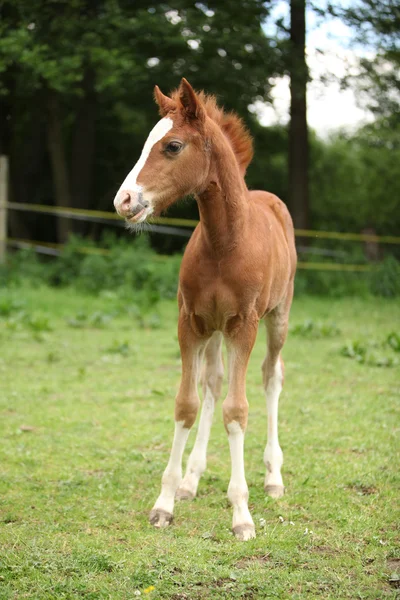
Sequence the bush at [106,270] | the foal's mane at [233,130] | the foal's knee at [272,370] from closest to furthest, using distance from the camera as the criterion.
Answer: the foal's mane at [233,130] → the foal's knee at [272,370] → the bush at [106,270]

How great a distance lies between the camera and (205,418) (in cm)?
515

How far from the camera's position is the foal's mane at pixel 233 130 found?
15.0ft

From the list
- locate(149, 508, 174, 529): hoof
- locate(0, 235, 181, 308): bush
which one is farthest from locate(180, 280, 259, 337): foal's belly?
locate(0, 235, 181, 308): bush

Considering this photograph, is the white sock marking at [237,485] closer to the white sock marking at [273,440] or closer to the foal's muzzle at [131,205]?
the white sock marking at [273,440]

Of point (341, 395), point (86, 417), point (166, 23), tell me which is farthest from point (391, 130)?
point (86, 417)

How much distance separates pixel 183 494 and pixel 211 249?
5.33ft

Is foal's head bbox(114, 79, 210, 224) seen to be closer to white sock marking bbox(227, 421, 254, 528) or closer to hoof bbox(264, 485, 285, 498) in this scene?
white sock marking bbox(227, 421, 254, 528)

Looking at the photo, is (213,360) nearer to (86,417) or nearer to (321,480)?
(321,480)

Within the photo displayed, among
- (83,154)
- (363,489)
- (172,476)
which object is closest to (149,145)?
(172,476)

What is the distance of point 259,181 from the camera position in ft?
63.7

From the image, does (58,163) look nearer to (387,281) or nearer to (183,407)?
(387,281)

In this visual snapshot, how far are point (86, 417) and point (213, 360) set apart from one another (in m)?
1.84

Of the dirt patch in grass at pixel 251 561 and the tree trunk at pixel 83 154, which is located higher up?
the dirt patch in grass at pixel 251 561

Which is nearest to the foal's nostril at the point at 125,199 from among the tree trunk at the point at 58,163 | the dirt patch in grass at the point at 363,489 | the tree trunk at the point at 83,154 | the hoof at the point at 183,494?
the hoof at the point at 183,494
